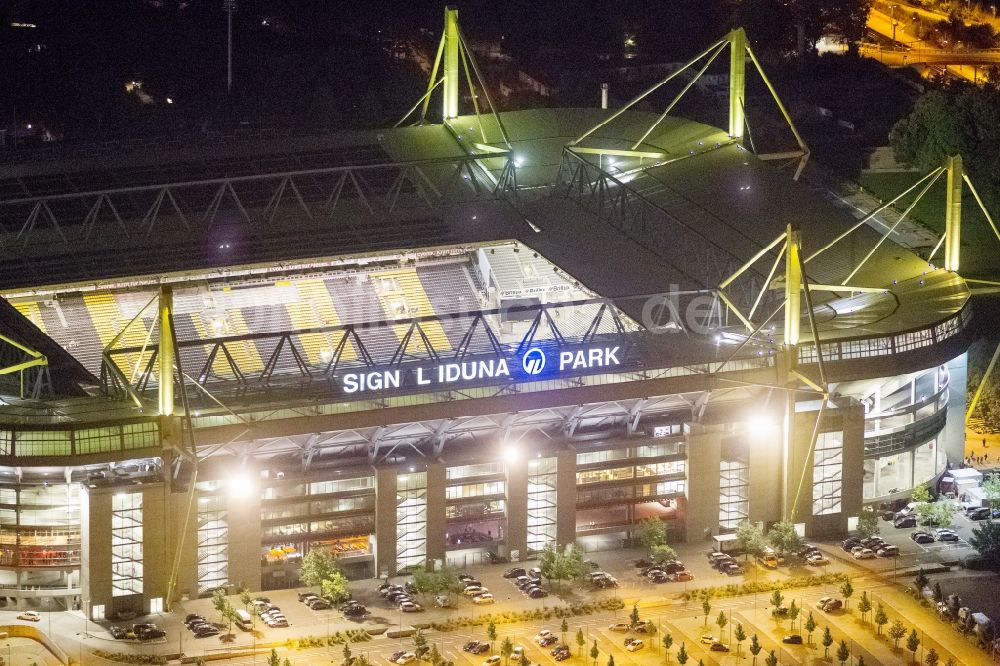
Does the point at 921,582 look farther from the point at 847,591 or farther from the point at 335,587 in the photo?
the point at 335,587

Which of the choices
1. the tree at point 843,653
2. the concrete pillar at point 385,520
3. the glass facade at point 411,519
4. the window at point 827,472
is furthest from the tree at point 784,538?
the concrete pillar at point 385,520

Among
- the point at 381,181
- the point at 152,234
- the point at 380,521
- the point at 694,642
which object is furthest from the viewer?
the point at 381,181

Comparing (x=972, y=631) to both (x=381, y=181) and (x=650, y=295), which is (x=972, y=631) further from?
(x=381, y=181)

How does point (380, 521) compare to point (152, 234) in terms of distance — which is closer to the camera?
point (380, 521)

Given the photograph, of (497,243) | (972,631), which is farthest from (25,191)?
(972,631)

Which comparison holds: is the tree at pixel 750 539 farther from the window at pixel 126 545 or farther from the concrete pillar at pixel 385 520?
the window at pixel 126 545

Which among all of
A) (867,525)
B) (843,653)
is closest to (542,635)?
(843,653)

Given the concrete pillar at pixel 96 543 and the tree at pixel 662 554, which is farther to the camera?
the tree at pixel 662 554
